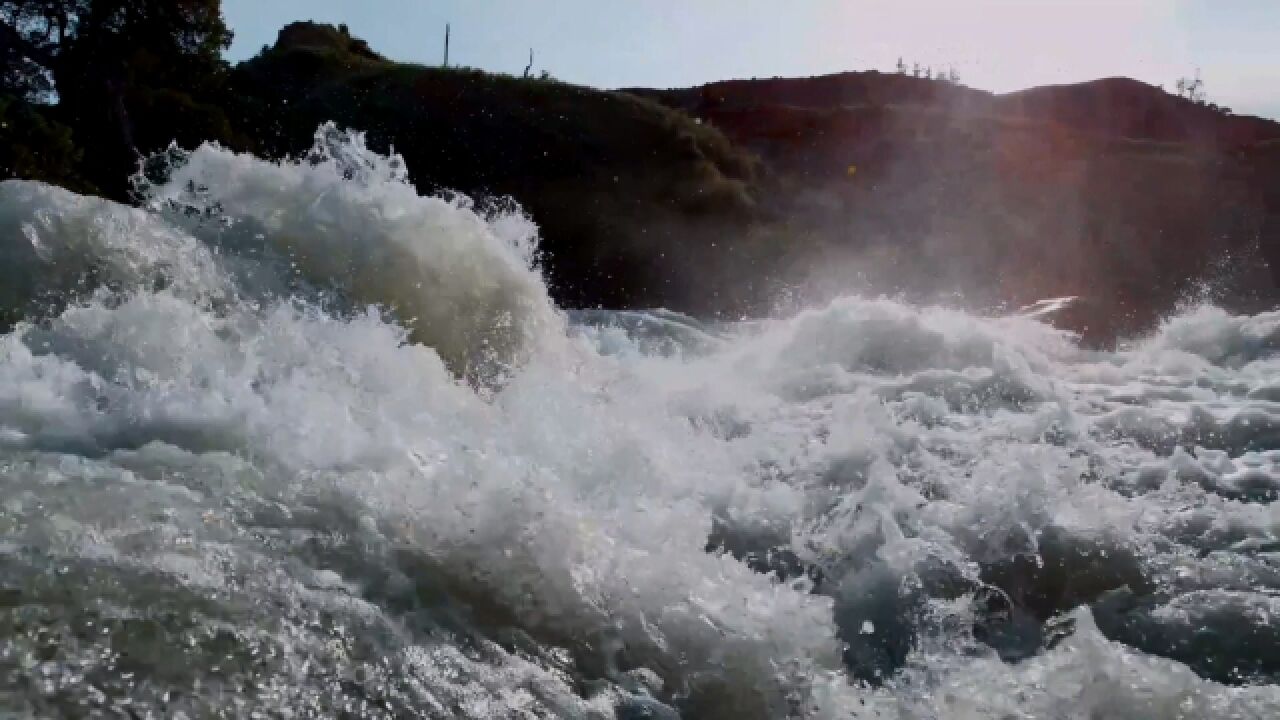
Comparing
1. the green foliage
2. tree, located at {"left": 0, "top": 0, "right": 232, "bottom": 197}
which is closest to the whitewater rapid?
the green foliage

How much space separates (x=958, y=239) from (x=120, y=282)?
58.9 ft

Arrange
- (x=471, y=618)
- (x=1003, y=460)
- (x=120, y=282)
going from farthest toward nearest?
1. (x=1003, y=460)
2. (x=120, y=282)
3. (x=471, y=618)

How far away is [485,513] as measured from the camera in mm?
3238

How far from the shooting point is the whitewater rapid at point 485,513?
2430 millimetres

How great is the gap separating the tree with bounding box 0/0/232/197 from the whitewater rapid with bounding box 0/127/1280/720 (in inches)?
313

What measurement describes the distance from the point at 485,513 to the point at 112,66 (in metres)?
12.4

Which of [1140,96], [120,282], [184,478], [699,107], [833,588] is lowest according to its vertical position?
[833,588]

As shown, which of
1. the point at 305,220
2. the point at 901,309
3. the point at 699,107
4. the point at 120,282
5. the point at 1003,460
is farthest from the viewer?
the point at 699,107

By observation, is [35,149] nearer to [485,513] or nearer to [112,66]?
[112,66]

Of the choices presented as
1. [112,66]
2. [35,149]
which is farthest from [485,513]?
[112,66]

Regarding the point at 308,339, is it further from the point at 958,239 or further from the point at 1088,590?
the point at 958,239

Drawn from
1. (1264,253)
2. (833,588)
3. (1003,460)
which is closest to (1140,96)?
(1264,253)

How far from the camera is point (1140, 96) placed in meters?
30.9

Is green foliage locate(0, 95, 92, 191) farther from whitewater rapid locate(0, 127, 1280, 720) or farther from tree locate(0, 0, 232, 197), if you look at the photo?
whitewater rapid locate(0, 127, 1280, 720)
